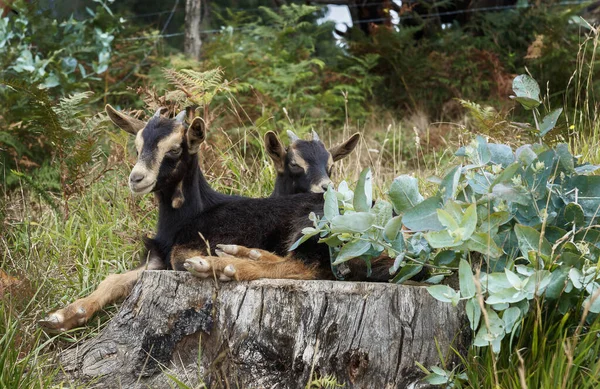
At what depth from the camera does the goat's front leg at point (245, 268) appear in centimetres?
396

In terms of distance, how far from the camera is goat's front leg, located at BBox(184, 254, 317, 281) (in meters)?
3.96

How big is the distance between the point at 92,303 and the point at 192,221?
827 mm

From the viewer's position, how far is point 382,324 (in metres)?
3.75

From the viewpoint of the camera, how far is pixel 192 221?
498 centimetres

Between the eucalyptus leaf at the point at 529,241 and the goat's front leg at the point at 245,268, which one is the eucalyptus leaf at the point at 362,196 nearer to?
the goat's front leg at the point at 245,268

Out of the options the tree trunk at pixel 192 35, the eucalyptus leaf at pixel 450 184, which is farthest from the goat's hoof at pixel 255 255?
the tree trunk at pixel 192 35

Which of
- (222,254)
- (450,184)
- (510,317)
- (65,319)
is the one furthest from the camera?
(65,319)

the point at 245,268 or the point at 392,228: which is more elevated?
the point at 392,228

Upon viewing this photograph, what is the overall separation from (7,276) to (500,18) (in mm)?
9680

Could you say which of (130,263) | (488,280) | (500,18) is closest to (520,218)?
(488,280)

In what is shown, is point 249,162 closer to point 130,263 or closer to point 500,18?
point 130,263

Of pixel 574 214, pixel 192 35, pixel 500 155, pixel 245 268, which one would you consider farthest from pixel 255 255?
pixel 192 35

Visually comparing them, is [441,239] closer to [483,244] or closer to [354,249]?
[483,244]

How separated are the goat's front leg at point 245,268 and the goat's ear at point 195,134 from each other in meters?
1.07
